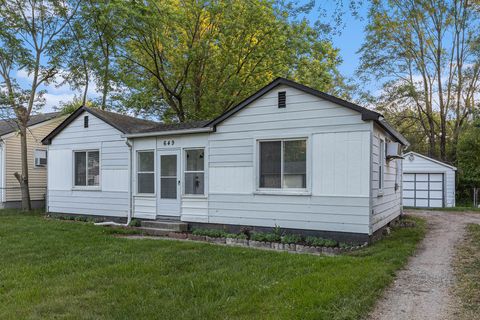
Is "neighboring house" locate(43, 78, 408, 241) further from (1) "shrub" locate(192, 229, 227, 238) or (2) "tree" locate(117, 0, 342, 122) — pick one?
(2) "tree" locate(117, 0, 342, 122)

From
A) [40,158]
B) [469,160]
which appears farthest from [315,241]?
[469,160]

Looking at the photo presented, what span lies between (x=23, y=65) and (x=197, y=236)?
11.5 metres

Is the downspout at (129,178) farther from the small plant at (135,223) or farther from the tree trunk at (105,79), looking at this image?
the tree trunk at (105,79)

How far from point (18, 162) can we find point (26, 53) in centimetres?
559

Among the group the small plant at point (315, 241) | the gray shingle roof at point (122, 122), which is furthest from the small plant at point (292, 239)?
the gray shingle roof at point (122, 122)

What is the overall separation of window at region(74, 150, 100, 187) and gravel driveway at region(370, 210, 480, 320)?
971cm

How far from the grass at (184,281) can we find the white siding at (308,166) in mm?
1193

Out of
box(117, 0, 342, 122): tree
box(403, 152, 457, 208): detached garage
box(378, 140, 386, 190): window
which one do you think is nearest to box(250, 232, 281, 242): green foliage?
box(378, 140, 386, 190): window

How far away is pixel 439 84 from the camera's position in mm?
23703

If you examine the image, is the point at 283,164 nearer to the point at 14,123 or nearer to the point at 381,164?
the point at 381,164

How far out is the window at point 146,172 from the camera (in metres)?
11.0

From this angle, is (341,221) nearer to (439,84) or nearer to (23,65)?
(23,65)

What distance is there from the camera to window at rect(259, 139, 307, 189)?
855 cm

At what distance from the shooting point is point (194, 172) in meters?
10.2
